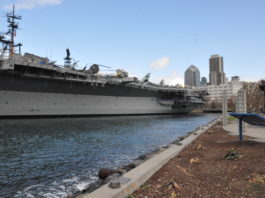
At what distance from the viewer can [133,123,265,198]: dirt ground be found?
353cm

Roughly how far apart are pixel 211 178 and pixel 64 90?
2921cm

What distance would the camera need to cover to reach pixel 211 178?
4.28m

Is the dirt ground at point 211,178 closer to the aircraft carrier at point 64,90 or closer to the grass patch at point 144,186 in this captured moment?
the grass patch at point 144,186

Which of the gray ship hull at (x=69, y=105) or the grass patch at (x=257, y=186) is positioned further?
the gray ship hull at (x=69, y=105)

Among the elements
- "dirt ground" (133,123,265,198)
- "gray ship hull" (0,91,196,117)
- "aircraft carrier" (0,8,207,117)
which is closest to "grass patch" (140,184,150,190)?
"dirt ground" (133,123,265,198)

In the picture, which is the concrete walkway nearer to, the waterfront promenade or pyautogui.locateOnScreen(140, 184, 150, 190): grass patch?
the waterfront promenade

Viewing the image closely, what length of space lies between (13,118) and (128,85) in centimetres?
1798

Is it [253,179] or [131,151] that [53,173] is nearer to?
[131,151]

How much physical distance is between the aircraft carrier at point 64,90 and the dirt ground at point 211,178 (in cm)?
2284

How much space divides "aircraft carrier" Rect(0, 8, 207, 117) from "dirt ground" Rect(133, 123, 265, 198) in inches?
899

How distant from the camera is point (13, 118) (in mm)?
27266

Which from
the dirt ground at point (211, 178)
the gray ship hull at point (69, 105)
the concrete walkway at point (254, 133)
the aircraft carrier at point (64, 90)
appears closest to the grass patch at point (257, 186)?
the dirt ground at point (211, 178)

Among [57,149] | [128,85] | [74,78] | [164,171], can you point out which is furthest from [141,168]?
[128,85]

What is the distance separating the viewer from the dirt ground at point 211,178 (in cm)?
353
